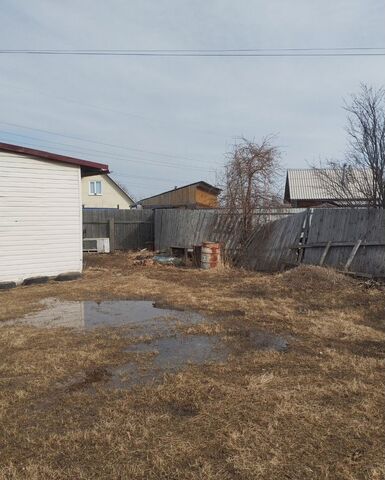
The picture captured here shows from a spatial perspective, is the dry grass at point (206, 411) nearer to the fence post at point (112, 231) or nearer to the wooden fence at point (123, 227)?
the fence post at point (112, 231)

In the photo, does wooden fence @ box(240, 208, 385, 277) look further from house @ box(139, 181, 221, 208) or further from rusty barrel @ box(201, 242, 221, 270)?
house @ box(139, 181, 221, 208)

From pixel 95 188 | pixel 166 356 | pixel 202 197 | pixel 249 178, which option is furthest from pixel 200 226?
pixel 95 188

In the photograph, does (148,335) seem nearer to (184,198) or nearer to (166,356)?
(166,356)

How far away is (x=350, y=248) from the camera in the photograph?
429 inches

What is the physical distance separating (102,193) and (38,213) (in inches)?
1406

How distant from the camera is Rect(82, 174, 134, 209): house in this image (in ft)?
150

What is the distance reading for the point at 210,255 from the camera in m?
13.8

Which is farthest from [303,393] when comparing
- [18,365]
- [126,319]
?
[126,319]

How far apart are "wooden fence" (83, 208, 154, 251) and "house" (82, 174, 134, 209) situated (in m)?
24.4

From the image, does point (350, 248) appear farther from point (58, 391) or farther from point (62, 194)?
point (58, 391)

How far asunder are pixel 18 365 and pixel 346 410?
3.25 m

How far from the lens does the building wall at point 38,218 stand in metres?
11.0

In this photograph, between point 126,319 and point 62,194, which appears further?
point 62,194

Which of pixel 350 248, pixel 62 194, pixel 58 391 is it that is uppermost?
pixel 62 194
